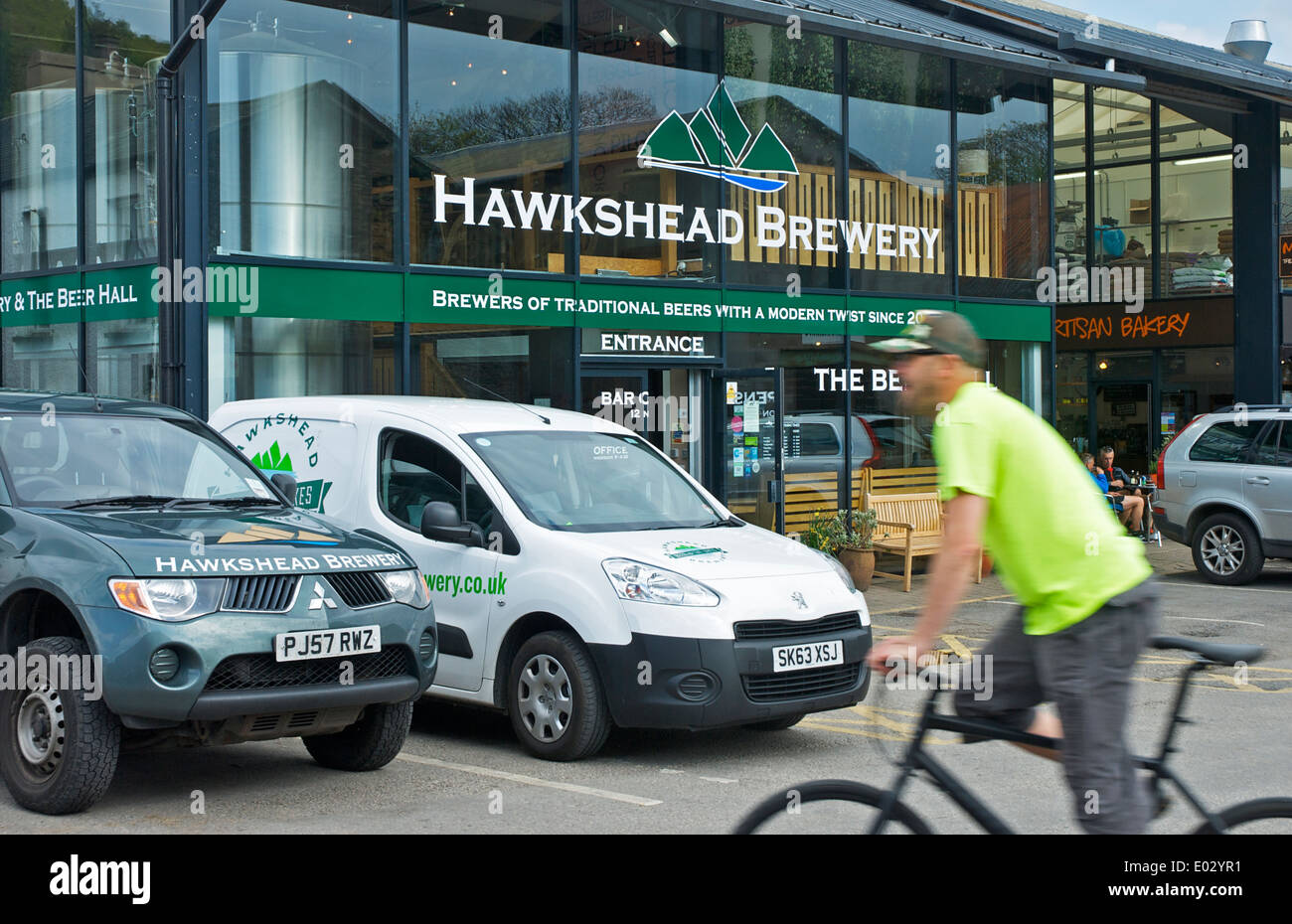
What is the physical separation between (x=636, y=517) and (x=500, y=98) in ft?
23.2

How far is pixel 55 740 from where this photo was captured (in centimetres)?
617

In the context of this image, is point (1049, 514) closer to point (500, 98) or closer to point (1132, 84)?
point (500, 98)

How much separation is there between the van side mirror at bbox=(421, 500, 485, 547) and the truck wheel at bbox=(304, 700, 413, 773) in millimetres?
1060

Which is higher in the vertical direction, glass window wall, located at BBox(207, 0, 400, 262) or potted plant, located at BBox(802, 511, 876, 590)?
glass window wall, located at BBox(207, 0, 400, 262)

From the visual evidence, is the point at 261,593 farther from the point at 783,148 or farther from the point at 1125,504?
the point at 1125,504

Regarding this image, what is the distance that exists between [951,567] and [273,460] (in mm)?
6191

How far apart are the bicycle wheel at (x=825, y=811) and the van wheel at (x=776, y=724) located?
13.2 ft

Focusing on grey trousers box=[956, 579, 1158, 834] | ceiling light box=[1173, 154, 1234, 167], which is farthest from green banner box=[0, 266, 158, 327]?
ceiling light box=[1173, 154, 1234, 167]

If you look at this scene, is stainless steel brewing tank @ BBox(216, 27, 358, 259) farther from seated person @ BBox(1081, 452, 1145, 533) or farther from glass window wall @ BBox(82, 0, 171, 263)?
seated person @ BBox(1081, 452, 1145, 533)

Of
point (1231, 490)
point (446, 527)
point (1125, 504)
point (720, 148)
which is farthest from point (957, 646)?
point (1125, 504)

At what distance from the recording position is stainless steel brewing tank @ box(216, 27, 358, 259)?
12719mm

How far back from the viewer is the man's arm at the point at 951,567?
4020mm

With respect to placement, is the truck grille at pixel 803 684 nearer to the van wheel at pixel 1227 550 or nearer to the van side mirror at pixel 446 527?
the van side mirror at pixel 446 527
